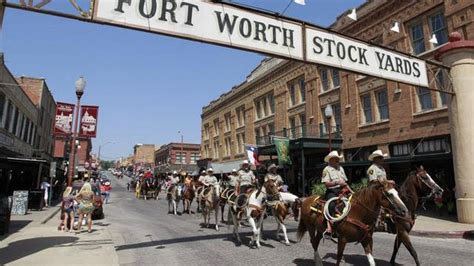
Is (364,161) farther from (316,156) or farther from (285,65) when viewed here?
(285,65)

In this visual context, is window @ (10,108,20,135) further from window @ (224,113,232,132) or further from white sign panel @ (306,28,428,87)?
white sign panel @ (306,28,428,87)

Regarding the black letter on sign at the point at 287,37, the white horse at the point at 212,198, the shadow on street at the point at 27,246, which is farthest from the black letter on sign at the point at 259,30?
the shadow on street at the point at 27,246

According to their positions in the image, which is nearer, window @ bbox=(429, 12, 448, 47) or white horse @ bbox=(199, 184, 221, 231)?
white horse @ bbox=(199, 184, 221, 231)

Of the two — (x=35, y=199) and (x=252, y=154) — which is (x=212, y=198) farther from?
(x=252, y=154)

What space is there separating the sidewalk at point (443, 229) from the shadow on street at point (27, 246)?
12.0 m

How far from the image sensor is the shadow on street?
8.75m

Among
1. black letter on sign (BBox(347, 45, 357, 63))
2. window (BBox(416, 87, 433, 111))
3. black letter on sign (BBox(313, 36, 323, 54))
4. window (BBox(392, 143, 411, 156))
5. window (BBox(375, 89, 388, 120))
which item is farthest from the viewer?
window (BBox(375, 89, 388, 120))

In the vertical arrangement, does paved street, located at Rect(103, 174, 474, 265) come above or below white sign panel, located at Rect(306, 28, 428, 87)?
below

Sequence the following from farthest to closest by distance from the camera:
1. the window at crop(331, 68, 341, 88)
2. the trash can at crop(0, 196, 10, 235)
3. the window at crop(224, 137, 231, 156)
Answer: the window at crop(224, 137, 231, 156)
the window at crop(331, 68, 341, 88)
the trash can at crop(0, 196, 10, 235)

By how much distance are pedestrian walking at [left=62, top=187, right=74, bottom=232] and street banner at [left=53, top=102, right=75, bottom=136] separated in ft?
10.4

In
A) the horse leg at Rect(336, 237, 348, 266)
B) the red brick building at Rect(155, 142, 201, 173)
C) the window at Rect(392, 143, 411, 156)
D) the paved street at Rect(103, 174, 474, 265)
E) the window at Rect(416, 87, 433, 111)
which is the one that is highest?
the red brick building at Rect(155, 142, 201, 173)

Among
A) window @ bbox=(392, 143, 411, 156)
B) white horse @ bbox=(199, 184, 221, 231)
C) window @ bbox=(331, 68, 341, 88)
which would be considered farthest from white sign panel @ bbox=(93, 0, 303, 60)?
window @ bbox=(331, 68, 341, 88)

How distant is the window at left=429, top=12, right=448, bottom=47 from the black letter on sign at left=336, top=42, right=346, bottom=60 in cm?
1250

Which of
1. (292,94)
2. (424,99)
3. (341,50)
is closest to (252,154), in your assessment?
(292,94)
